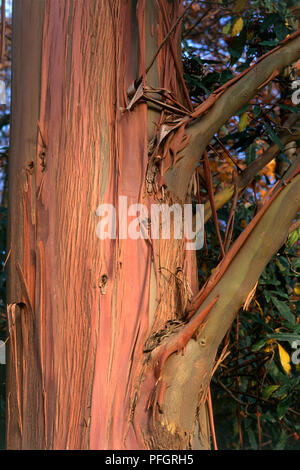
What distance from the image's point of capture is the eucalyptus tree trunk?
1046 mm

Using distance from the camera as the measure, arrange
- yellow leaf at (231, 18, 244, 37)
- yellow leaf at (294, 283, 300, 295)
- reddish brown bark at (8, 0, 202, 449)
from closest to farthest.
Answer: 1. reddish brown bark at (8, 0, 202, 449)
2. yellow leaf at (231, 18, 244, 37)
3. yellow leaf at (294, 283, 300, 295)

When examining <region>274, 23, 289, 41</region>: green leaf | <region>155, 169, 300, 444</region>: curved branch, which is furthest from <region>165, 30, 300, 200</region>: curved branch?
<region>274, 23, 289, 41</region>: green leaf

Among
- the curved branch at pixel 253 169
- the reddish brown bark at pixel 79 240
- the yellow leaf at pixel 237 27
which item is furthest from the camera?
the yellow leaf at pixel 237 27

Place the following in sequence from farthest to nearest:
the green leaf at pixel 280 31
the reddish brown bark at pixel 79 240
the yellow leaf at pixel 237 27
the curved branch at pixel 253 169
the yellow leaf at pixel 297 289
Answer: the yellow leaf at pixel 297 289 < the yellow leaf at pixel 237 27 < the green leaf at pixel 280 31 < the curved branch at pixel 253 169 < the reddish brown bark at pixel 79 240

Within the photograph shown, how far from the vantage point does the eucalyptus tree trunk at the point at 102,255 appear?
1.05m

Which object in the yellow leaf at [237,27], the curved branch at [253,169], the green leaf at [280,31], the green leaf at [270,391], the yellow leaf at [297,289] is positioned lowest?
the green leaf at [270,391]

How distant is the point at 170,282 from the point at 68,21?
620 mm

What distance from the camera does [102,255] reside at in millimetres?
1092

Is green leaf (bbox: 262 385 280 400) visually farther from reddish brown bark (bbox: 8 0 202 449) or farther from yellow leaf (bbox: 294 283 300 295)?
reddish brown bark (bbox: 8 0 202 449)

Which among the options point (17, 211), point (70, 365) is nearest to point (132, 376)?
point (70, 365)

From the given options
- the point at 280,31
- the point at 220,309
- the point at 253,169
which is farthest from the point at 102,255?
the point at 280,31

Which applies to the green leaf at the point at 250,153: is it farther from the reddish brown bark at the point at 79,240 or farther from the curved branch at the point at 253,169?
the reddish brown bark at the point at 79,240

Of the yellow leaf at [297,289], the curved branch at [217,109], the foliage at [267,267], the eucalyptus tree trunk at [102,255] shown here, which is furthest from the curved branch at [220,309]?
the yellow leaf at [297,289]

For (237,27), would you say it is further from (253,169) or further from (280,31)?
(253,169)
